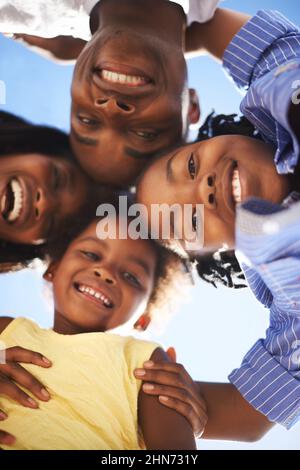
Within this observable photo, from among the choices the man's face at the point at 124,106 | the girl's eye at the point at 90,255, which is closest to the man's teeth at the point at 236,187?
the man's face at the point at 124,106

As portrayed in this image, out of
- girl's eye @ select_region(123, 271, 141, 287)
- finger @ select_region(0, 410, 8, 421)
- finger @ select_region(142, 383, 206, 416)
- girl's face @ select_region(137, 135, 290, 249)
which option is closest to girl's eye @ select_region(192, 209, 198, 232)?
girl's face @ select_region(137, 135, 290, 249)

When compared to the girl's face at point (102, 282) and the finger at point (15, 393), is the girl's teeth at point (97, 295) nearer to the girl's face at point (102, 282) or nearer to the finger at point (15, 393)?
the girl's face at point (102, 282)

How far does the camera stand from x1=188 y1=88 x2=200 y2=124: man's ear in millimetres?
833

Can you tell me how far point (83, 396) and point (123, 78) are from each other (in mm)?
442

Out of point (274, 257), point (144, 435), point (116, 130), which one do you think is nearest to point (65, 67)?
point (116, 130)

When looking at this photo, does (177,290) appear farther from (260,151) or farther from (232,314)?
(260,151)

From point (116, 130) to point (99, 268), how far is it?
193mm

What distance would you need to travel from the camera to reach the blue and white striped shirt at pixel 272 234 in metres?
0.64

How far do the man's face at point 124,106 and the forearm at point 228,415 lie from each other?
1.05ft

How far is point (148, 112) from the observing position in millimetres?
799

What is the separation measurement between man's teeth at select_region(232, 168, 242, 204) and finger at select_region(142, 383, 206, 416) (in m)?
0.27

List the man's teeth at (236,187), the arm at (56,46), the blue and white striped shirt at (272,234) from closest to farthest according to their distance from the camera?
the blue and white striped shirt at (272,234)
the man's teeth at (236,187)
the arm at (56,46)

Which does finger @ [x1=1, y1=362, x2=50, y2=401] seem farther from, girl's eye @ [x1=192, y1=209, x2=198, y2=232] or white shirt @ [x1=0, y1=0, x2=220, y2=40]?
white shirt @ [x1=0, y1=0, x2=220, y2=40]

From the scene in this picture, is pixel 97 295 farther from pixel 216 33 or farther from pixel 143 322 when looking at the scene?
pixel 216 33
